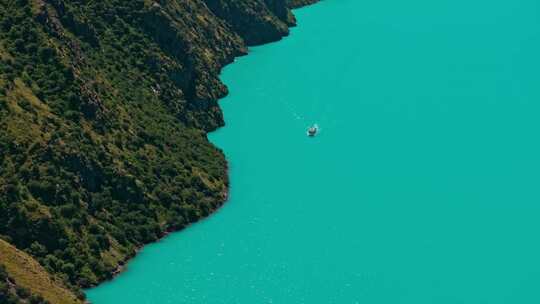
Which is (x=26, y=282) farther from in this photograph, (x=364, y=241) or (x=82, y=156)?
(x=364, y=241)

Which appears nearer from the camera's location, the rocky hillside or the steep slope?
the steep slope

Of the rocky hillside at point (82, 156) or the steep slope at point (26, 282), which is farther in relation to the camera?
the rocky hillside at point (82, 156)

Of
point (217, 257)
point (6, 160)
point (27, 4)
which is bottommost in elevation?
point (217, 257)

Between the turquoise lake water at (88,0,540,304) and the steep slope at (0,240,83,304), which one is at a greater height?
the steep slope at (0,240,83,304)

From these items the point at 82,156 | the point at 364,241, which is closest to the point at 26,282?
the point at 82,156

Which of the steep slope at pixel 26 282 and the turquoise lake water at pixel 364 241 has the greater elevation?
the steep slope at pixel 26 282

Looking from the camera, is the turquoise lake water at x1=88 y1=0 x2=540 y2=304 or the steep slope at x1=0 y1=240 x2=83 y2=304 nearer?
the steep slope at x1=0 y1=240 x2=83 y2=304

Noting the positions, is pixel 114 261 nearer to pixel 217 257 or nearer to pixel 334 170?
pixel 217 257

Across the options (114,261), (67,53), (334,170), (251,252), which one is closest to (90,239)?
(114,261)
